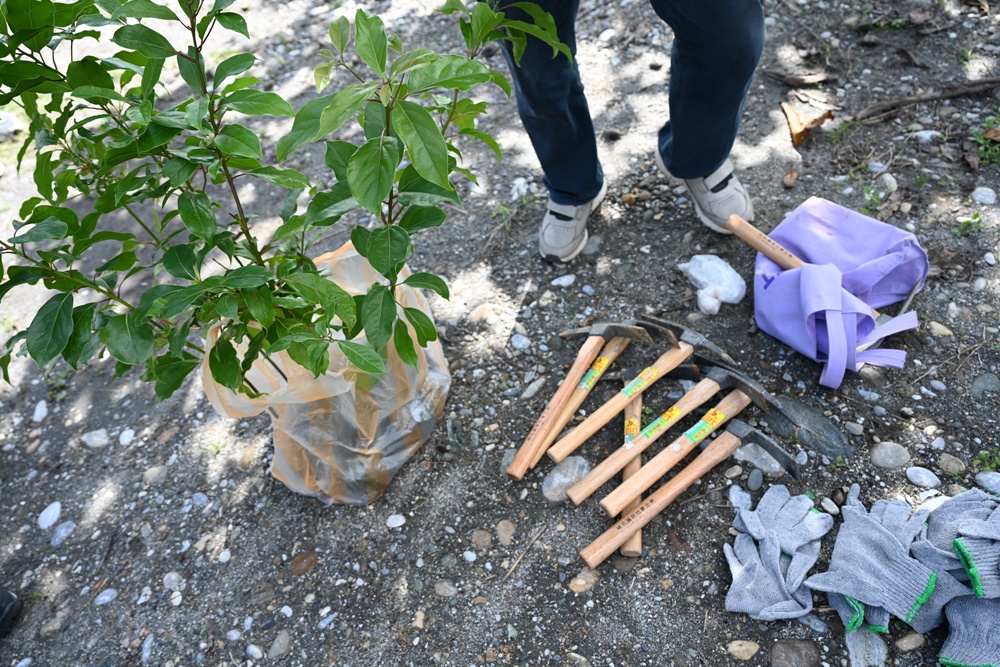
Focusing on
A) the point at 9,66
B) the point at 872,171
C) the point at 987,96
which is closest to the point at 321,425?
the point at 9,66

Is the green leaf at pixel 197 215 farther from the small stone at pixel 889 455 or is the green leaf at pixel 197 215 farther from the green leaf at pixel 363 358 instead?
the small stone at pixel 889 455

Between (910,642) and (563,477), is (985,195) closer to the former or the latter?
(910,642)

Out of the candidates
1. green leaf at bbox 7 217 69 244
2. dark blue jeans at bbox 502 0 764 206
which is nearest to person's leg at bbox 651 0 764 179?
dark blue jeans at bbox 502 0 764 206

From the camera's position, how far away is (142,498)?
246cm

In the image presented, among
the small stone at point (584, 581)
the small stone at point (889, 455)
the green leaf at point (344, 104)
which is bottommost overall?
the small stone at point (584, 581)

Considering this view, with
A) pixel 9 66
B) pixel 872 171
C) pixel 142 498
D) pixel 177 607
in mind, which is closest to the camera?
pixel 9 66

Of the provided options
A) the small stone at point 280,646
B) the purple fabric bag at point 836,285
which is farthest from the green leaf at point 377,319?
the purple fabric bag at point 836,285

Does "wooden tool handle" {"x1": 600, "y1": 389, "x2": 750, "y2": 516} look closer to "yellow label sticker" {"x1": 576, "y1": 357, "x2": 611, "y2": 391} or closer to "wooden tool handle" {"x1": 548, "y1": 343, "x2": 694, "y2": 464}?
"wooden tool handle" {"x1": 548, "y1": 343, "x2": 694, "y2": 464}

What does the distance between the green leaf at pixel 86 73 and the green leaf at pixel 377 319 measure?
27.0 inches

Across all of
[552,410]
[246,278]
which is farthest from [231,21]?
[552,410]

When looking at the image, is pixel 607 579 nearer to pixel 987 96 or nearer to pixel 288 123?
pixel 987 96

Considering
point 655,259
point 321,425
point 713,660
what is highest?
point 321,425

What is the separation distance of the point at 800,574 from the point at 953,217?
65.9 inches

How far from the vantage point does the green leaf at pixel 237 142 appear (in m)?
1.31
